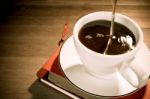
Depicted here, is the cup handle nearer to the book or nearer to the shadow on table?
the book

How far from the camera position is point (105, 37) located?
0.53 metres

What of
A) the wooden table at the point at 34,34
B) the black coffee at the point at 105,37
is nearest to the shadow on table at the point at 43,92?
the wooden table at the point at 34,34

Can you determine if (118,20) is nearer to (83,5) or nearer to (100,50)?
(100,50)

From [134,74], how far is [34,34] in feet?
0.89

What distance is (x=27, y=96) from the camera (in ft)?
1.82

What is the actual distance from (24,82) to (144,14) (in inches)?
14.1

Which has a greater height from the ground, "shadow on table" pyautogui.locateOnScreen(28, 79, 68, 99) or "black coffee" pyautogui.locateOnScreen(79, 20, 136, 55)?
"black coffee" pyautogui.locateOnScreen(79, 20, 136, 55)

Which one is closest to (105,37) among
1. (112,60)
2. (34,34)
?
(112,60)

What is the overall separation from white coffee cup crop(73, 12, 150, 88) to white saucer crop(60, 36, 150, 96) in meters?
0.01

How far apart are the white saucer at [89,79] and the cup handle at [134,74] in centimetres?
1

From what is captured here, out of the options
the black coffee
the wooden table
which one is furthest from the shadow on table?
the black coffee

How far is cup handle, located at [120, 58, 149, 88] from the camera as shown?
0.51 meters

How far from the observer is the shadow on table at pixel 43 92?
55 cm

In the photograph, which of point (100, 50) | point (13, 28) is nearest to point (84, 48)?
point (100, 50)
